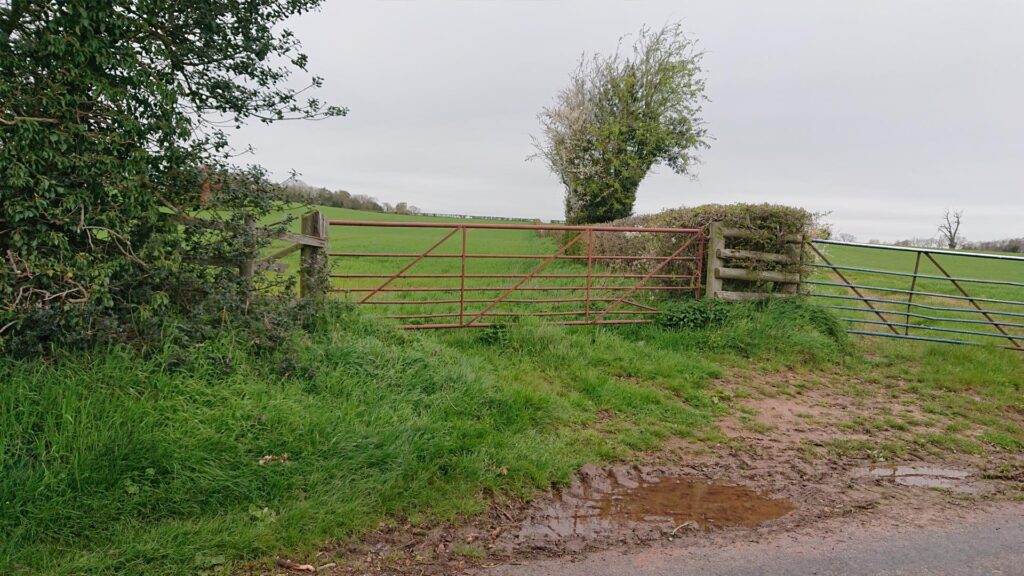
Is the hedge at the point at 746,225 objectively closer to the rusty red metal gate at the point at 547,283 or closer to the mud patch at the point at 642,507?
the rusty red metal gate at the point at 547,283

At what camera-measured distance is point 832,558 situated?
3328 millimetres

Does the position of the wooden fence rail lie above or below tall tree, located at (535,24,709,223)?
below

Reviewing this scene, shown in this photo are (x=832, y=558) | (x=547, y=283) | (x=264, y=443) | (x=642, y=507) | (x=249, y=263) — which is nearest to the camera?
(x=832, y=558)

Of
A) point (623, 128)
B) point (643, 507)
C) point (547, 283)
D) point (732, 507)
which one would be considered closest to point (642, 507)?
point (643, 507)

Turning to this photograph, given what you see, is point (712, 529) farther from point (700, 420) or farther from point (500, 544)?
point (700, 420)

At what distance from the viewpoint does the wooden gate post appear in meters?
5.98

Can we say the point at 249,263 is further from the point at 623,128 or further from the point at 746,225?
the point at 623,128

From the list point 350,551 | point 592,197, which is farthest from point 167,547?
point 592,197

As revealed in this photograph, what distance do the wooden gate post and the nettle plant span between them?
0.97 m

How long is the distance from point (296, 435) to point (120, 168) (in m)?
2.42

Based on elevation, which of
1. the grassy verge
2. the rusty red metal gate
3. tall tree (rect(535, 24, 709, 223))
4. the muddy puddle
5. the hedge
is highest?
tall tree (rect(535, 24, 709, 223))

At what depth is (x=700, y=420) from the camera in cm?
550

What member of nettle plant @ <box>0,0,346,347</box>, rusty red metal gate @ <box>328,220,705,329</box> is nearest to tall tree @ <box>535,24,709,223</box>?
rusty red metal gate @ <box>328,220,705,329</box>

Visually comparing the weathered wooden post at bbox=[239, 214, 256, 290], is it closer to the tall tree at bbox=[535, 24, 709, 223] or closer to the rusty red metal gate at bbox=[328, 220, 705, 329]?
the rusty red metal gate at bbox=[328, 220, 705, 329]
